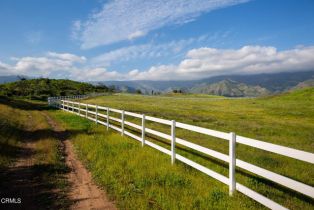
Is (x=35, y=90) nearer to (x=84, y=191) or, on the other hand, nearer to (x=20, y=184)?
(x=20, y=184)

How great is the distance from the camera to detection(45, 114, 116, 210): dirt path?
6801 millimetres

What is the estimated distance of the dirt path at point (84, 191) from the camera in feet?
22.3

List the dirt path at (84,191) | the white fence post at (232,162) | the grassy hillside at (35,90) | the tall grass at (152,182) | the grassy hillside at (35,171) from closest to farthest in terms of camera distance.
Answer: the tall grass at (152,182) → the dirt path at (84,191) → the white fence post at (232,162) → the grassy hillside at (35,171) → the grassy hillside at (35,90)

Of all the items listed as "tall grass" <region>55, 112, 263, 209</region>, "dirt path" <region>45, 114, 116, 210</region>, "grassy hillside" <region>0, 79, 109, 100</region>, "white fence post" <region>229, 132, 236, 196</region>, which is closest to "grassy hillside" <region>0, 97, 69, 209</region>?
"dirt path" <region>45, 114, 116, 210</region>

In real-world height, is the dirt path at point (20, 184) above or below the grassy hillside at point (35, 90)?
below

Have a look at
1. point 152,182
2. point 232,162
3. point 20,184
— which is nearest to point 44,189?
point 20,184

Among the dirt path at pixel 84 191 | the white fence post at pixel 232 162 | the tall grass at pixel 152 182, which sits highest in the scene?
the white fence post at pixel 232 162

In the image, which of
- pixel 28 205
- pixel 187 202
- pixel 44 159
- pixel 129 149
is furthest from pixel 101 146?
pixel 187 202

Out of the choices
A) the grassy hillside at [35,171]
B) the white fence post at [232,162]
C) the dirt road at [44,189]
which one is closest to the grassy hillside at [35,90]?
the grassy hillside at [35,171]

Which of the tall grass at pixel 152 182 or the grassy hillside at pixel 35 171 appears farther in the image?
the grassy hillside at pixel 35 171

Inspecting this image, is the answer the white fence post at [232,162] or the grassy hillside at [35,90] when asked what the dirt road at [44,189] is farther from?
the grassy hillside at [35,90]

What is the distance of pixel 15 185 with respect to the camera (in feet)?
26.5

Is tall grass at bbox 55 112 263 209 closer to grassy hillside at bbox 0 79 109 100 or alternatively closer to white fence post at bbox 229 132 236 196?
white fence post at bbox 229 132 236 196

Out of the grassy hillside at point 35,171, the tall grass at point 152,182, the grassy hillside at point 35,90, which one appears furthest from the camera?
the grassy hillside at point 35,90
